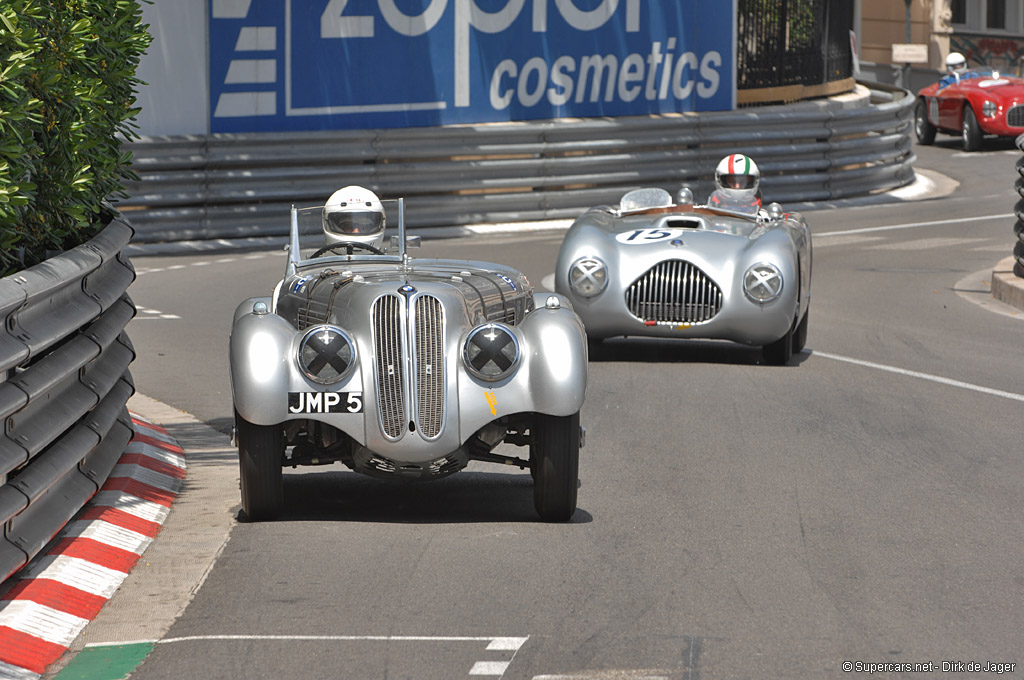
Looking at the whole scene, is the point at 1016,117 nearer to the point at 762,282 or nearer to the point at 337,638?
the point at 762,282

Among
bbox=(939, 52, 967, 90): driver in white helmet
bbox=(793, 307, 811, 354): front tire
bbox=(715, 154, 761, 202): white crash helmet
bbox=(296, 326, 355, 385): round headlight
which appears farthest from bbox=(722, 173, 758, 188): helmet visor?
bbox=(939, 52, 967, 90): driver in white helmet

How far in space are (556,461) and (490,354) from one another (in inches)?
21.0

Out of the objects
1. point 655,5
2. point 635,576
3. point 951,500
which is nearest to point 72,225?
point 635,576

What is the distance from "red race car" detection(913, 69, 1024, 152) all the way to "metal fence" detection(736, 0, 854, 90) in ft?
8.85

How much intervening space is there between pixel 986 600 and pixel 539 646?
1.71 m

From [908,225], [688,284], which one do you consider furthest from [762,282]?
[908,225]

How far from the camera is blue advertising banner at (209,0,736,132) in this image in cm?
1966

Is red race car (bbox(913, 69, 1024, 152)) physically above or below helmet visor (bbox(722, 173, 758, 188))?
above

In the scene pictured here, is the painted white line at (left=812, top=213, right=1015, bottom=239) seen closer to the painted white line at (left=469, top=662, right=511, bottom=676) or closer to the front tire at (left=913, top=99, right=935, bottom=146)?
the front tire at (left=913, top=99, right=935, bottom=146)

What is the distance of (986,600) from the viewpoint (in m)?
5.70

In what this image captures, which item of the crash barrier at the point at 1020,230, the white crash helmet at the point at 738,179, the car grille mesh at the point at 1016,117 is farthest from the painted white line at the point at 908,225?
the car grille mesh at the point at 1016,117

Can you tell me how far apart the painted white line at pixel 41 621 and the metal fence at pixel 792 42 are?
20771 millimetres

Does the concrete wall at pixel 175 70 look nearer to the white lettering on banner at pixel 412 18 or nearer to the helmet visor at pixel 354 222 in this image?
the white lettering on banner at pixel 412 18

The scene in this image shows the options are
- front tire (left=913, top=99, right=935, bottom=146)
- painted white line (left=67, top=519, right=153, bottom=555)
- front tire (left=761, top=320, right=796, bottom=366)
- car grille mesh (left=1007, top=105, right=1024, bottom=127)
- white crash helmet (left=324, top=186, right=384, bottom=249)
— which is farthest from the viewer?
front tire (left=913, top=99, right=935, bottom=146)
